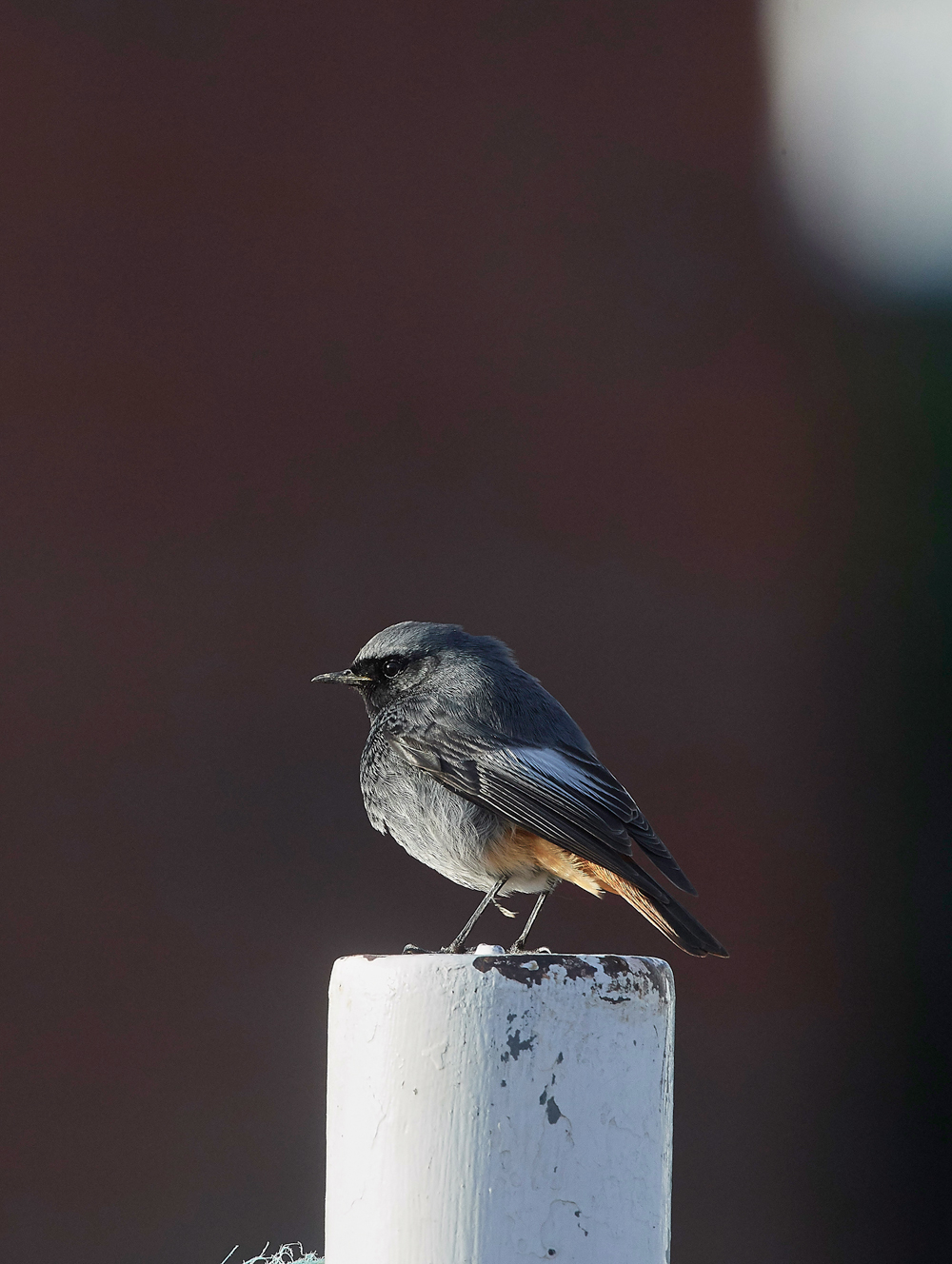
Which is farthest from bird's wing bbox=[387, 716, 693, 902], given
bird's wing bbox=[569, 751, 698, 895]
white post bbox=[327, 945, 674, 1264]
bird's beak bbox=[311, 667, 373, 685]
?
white post bbox=[327, 945, 674, 1264]

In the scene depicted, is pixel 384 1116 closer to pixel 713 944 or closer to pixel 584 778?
pixel 713 944

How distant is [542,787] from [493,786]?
0.11 metres

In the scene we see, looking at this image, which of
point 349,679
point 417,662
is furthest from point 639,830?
point 349,679

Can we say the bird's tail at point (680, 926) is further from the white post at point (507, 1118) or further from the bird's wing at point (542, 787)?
the white post at point (507, 1118)

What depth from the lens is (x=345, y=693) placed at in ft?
23.2

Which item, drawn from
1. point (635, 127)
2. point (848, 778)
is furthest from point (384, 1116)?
point (635, 127)

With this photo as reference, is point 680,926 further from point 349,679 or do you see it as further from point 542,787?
point 349,679

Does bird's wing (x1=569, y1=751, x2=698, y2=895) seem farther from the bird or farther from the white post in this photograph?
the white post

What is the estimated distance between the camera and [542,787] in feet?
8.76

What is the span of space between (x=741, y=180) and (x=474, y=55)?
1809 millimetres

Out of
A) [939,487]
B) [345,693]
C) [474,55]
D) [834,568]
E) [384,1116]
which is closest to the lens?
[384,1116]

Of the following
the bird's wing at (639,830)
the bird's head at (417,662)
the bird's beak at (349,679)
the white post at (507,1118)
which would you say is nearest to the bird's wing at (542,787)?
the bird's wing at (639,830)

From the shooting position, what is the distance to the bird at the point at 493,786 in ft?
8.50

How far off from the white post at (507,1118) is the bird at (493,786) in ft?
1.84
